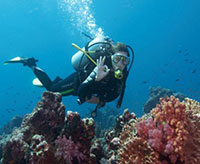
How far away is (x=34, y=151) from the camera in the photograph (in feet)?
9.17

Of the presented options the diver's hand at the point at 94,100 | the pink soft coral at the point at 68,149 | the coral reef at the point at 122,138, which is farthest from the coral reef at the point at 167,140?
the diver's hand at the point at 94,100

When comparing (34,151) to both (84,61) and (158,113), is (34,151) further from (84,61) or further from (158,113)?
(84,61)

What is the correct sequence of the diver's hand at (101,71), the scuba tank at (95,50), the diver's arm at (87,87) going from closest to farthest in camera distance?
the diver's hand at (101,71) → the diver's arm at (87,87) → the scuba tank at (95,50)

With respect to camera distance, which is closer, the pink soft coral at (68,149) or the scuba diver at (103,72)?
the pink soft coral at (68,149)

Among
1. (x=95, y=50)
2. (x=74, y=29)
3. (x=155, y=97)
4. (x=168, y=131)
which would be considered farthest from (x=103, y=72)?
(x=74, y=29)

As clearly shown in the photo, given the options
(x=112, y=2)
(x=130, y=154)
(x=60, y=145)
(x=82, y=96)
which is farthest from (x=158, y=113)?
(x=112, y=2)

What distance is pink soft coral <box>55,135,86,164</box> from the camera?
303cm

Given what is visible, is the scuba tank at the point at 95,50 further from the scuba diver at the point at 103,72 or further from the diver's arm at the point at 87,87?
the diver's arm at the point at 87,87

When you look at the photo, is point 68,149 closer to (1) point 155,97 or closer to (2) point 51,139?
(2) point 51,139

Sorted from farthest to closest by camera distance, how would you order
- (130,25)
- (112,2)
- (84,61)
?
1. (130,25)
2. (112,2)
3. (84,61)

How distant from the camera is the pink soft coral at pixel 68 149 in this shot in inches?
119

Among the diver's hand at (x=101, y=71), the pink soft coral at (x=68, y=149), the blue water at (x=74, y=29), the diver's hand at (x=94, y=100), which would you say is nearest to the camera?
the pink soft coral at (x=68, y=149)

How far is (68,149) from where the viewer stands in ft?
10.1

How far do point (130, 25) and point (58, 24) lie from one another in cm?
3942
